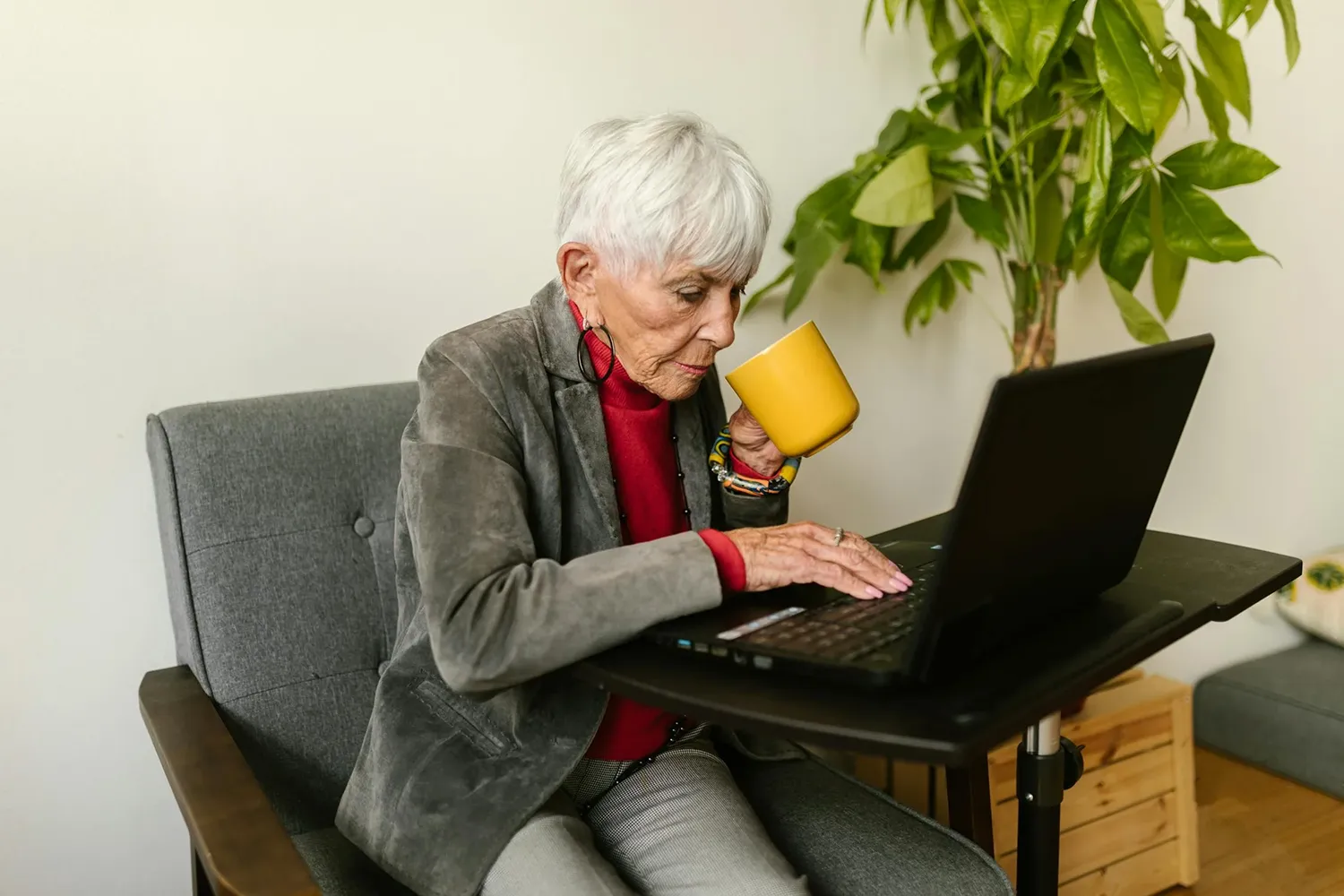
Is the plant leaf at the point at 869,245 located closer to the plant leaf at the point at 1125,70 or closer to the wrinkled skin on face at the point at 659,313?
the plant leaf at the point at 1125,70

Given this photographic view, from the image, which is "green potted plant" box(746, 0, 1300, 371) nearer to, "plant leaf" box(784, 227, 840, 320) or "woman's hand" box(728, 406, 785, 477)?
"plant leaf" box(784, 227, 840, 320)

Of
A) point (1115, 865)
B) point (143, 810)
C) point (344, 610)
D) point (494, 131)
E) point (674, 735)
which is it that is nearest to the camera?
point (674, 735)

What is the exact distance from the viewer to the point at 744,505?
55.7 inches

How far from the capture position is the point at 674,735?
4.39 ft

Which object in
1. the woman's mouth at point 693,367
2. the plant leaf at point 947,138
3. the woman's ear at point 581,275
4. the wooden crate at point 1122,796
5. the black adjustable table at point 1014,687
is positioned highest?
the plant leaf at point 947,138

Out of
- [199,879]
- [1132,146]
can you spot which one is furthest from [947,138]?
[199,879]

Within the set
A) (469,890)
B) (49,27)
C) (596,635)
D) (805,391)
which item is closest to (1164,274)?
(805,391)

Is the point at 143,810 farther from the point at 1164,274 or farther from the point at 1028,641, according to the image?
the point at 1164,274

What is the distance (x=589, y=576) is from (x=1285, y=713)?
206 cm

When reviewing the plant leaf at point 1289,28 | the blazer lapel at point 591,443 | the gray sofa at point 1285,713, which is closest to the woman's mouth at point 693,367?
the blazer lapel at point 591,443

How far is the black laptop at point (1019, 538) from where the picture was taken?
2.65 ft

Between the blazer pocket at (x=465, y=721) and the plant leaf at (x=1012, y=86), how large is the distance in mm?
1136

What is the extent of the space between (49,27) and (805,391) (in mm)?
1032

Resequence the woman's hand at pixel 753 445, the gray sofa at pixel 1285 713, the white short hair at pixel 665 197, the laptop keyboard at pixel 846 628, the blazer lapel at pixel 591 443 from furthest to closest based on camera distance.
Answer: the gray sofa at pixel 1285 713 → the woman's hand at pixel 753 445 → the blazer lapel at pixel 591 443 → the white short hair at pixel 665 197 → the laptop keyboard at pixel 846 628
